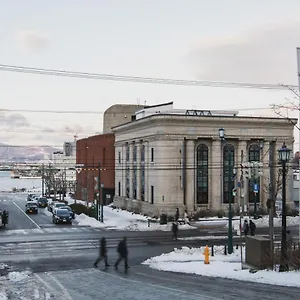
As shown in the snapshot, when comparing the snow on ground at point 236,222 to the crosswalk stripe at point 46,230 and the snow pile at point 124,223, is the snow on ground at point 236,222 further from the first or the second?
the crosswalk stripe at point 46,230

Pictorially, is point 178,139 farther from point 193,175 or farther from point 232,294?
point 232,294

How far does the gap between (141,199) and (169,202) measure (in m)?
7.19

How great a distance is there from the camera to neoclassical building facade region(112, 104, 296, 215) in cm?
5412

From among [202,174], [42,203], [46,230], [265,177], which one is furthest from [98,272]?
[42,203]

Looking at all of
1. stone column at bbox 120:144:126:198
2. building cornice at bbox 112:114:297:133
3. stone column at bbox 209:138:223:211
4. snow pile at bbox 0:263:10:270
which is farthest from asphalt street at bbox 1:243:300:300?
stone column at bbox 120:144:126:198

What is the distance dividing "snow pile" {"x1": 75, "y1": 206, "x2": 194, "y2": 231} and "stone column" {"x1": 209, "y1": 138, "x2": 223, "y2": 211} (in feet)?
26.7

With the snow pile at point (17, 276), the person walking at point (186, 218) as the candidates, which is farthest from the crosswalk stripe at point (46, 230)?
the snow pile at point (17, 276)

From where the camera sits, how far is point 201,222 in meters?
50.9

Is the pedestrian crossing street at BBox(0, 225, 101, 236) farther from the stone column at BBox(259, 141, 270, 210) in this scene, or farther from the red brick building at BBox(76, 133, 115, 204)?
the red brick building at BBox(76, 133, 115, 204)

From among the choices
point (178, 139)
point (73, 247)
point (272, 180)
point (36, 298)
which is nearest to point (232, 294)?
point (36, 298)

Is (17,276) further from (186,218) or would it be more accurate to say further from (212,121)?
(212,121)

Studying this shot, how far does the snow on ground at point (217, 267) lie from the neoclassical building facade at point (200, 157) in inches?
1005

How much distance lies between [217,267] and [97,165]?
189ft

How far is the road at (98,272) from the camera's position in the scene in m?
14.9
